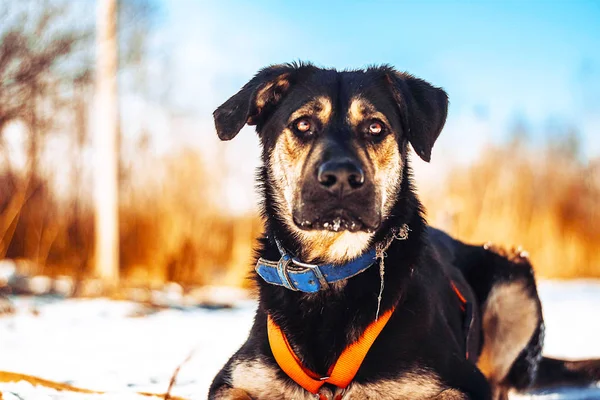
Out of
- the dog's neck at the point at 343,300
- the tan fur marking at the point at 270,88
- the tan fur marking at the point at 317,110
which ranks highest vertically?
the tan fur marking at the point at 270,88

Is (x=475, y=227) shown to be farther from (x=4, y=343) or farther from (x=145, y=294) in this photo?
(x=4, y=343)

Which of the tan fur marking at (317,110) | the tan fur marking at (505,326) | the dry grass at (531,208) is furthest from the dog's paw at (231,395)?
the dry grass at (531,208)

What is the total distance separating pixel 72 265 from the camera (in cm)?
1112

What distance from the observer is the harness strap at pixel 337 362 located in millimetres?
2910

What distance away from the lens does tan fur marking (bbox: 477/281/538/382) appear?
4.64 m

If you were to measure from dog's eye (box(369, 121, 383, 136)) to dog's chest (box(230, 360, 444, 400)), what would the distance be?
4.06 feet

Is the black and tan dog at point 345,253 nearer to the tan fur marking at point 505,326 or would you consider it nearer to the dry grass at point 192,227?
the tan fur marking at point 505,326

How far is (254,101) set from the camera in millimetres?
3539

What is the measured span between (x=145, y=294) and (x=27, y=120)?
11.4 ft

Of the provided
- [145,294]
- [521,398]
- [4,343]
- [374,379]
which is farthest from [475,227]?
[374,379]

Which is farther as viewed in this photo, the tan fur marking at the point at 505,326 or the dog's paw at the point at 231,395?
the tan fur marking at the point at 505,326

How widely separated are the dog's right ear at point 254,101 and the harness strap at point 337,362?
1.17 metres

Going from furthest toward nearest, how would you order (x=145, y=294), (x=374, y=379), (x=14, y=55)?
1. (x=145, y=294)
2. (x=14, y=55)
3. (x=374, y=379)

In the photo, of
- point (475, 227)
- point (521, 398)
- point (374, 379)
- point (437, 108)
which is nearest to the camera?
point (374, 379)
